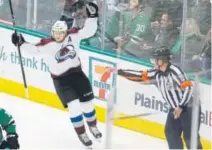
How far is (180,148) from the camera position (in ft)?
16.9

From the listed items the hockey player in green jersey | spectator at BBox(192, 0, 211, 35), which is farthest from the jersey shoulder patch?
spectator at BBox(192, 0, 211, 35)

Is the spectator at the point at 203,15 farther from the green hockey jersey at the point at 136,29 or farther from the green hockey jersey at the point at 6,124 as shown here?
the green hockey jersey at the point at 6,124

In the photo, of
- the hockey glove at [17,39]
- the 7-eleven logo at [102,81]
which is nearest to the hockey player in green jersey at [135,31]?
the 7-eleven logo at [102,81]

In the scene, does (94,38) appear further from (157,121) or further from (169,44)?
(157,121)

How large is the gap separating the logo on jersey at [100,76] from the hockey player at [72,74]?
0.17m

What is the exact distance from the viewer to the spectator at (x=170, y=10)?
252 inches

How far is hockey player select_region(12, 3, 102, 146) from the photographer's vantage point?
6.50 m

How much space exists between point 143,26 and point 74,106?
78 centimetres

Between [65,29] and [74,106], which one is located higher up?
[65,29]

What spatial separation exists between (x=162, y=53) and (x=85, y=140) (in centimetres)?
83

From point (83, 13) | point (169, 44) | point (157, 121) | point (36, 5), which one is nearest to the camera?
point (157, 121)

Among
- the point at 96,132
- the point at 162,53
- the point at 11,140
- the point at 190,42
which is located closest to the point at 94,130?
the point at 96,132

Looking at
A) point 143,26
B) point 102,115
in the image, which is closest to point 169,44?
point 143,26

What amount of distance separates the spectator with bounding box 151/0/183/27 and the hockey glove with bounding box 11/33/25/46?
1.18 m
